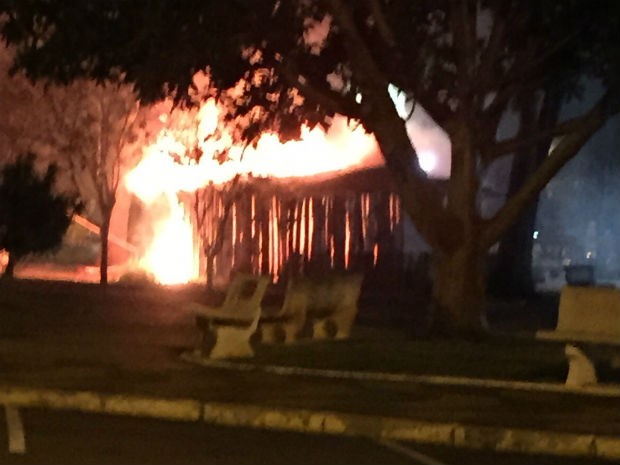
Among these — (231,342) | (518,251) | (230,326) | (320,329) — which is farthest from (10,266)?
(231,342)

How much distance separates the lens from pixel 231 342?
603 inches

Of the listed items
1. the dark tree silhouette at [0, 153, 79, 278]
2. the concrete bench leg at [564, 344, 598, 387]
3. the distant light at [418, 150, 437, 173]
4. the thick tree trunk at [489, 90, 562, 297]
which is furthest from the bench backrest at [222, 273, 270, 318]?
the distant light at [418, 150, 437, 173]

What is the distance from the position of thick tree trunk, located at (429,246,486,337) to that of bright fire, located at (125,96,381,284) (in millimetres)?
9446

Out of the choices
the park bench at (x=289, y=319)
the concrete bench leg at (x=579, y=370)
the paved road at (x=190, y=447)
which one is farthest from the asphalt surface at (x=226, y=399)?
the park bench at (x=289, y=319)

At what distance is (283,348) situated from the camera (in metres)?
15.9

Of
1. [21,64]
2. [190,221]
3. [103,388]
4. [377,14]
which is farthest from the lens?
[190,221]

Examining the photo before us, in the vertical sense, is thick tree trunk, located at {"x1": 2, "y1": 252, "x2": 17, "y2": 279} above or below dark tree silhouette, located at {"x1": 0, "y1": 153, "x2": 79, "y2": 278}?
below

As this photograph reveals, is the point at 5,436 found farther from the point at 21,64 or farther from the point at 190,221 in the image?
the point at 190,221

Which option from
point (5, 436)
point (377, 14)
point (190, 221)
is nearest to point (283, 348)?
point (377, 14)

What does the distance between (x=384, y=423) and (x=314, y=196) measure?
20.1m

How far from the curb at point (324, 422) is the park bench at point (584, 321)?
2509 mm

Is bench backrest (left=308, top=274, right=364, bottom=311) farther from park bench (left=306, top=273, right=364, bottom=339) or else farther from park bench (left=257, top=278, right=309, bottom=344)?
park bench (left=257, top=278, right=309, bottom=344)

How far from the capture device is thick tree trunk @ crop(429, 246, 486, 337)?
16.8 metres

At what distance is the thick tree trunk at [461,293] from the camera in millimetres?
16750
